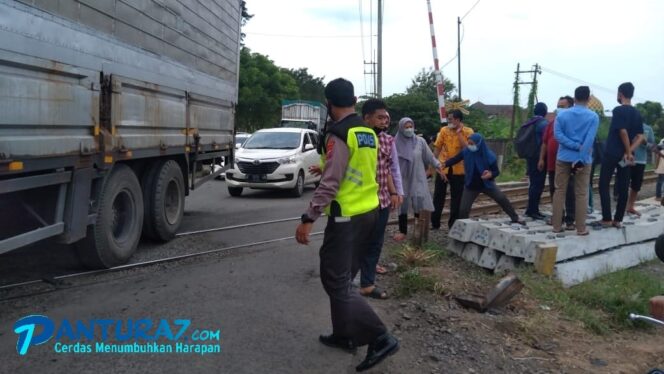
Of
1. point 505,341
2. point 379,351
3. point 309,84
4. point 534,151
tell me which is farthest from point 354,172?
point 309,84

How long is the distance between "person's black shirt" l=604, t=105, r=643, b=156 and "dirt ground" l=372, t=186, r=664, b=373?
2487 mm

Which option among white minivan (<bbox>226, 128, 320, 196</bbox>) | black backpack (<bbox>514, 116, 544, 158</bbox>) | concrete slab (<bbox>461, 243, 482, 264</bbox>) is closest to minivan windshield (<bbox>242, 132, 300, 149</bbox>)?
white minivan (<bbox>226, 128, 320, 196</bbox>)

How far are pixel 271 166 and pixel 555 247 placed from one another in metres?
7.58

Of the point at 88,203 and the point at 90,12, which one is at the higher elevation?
the point at 90,12

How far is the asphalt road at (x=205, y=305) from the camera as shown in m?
3.44

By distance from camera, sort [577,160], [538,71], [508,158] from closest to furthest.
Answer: [577,160]
[508,158]
[538,71]

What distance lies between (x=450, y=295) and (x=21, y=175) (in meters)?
3.75

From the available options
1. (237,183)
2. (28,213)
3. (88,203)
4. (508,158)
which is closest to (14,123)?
(28,213)

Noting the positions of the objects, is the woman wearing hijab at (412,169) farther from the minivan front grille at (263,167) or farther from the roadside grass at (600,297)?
the minivan front grille at (263,167)

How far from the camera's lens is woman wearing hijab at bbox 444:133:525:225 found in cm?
672

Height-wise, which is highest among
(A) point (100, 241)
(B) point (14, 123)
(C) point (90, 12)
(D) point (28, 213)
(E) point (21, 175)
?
(C) point (90, 12)

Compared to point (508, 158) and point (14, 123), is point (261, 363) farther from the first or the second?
point (508, 158)

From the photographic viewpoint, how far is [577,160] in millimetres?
5812

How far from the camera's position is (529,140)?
7539 millimetres
